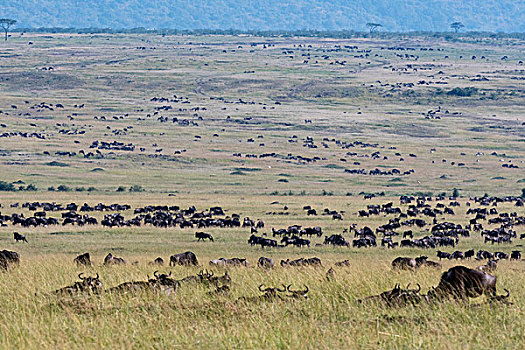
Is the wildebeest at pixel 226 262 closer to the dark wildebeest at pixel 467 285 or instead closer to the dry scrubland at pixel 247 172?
the dry scrubland at pixel 247 172

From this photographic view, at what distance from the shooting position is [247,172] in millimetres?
83625

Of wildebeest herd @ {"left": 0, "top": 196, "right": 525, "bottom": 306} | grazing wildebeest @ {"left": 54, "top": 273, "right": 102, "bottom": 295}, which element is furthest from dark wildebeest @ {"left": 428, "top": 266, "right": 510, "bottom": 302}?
grazing wildebeest @ {"left": 54, "top": 273, "right": 102, "bottom": 295}

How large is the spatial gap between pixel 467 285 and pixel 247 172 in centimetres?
7243

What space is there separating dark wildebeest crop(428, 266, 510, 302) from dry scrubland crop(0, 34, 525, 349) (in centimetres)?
20

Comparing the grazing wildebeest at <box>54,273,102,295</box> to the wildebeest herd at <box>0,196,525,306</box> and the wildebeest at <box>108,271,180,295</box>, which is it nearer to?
the wildebeest herd at <box>0,196,525,306</box>

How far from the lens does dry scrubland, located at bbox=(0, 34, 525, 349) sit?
9.87 metres

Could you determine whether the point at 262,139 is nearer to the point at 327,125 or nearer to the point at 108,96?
the point at 327,125

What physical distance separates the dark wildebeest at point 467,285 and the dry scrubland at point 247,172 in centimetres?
20

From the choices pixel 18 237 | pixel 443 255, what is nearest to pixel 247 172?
pixel 18 237

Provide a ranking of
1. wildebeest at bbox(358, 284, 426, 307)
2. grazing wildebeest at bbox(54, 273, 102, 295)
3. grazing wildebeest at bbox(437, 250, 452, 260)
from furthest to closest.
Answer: grazing wildebeest at bbox(437, 250, 452, 260), grazing wildebeest at bbox(54, 273, 102, 295), wildebeest at bbox(358, 284, 426, 307)

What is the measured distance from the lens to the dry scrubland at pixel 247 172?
9867mm

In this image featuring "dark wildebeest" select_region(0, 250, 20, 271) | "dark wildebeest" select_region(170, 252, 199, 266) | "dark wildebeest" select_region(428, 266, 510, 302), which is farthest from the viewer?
"dark wildebeest" select_region(170, 252, 199, 266)

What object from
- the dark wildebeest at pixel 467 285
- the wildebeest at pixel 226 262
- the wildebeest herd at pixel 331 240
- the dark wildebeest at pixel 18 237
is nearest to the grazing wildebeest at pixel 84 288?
the wildebeest herd at pixel 331 240

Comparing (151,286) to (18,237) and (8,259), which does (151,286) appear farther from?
(18,237)
